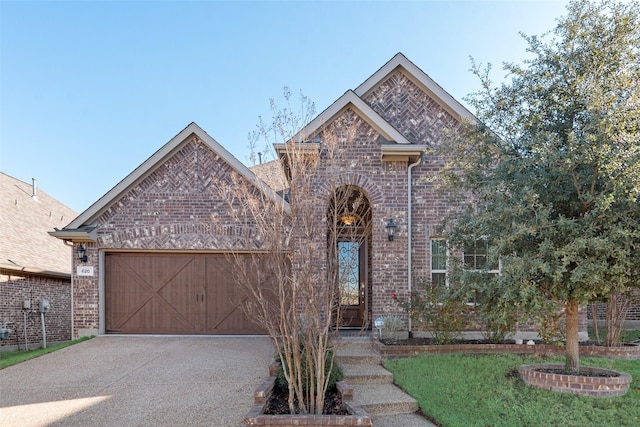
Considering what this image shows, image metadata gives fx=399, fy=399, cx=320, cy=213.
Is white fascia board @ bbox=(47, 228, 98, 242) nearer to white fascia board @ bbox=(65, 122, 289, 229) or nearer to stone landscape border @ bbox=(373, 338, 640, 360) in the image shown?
white fascia board @ bbox=(65, 122, 289, 229)

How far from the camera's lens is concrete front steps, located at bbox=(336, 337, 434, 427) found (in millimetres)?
5514

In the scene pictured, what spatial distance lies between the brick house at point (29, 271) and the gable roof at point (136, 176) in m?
3.39

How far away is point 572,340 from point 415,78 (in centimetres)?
720

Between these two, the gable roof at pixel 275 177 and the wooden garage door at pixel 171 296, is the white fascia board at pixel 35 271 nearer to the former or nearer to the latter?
the wooden garage door at pixel 171 296

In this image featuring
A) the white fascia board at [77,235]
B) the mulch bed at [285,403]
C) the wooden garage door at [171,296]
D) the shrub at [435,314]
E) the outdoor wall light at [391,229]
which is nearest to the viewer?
the mulch bed at [285,403]

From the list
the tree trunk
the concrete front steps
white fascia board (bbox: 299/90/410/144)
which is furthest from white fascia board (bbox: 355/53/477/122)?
the concrete front steps

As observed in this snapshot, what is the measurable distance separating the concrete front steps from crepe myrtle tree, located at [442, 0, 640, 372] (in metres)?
2.17

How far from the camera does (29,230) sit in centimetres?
1521

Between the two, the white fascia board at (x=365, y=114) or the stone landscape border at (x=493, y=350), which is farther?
the white fascia board at (x=365, y=114)

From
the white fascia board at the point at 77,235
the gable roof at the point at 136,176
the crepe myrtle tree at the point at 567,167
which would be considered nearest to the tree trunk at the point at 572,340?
the crepe myrtle tree at the point at 567,167

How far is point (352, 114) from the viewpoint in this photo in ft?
32.9

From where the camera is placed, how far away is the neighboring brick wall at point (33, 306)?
1227 centimetres

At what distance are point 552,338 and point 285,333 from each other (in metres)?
6.55

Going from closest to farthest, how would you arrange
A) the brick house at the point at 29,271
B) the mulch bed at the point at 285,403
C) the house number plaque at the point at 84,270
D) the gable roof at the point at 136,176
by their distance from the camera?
the mulch bed at the point at 285,403 < the gable roof at the point at 136,176 < the house number plaque at the point at 84,270 < the brick house at the point at 29,271
